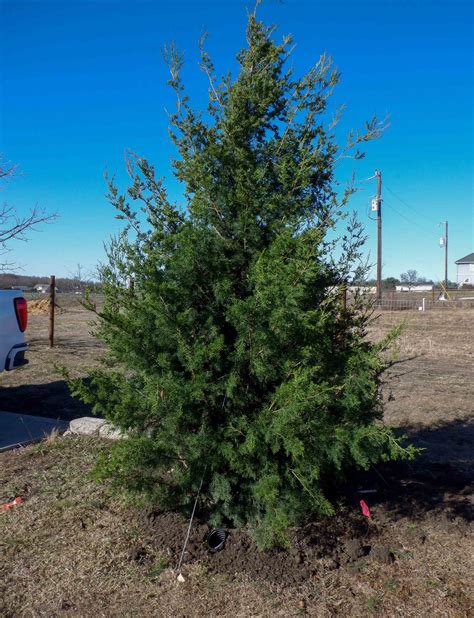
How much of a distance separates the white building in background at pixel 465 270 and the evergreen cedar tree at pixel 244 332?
6244 cm

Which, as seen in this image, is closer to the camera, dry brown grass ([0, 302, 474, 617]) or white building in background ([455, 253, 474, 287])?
dry brown grass ([0, 302, 474, 617])

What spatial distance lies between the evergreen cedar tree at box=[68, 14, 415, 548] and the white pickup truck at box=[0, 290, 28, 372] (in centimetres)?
323

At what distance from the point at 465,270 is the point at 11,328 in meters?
63.9

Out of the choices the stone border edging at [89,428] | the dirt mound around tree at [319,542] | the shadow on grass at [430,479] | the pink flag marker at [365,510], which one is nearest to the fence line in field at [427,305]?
the shadow on grass at [430,479]

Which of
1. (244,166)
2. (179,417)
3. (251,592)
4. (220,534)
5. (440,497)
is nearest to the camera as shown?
(251,592)

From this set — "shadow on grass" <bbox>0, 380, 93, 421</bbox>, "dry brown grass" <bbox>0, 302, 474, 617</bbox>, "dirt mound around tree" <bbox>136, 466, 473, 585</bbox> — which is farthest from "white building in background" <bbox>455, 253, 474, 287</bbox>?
"dry brown grass" <bbox>0, 302, 474, 617</bbox>

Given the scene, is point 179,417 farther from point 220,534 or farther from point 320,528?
point 320,528

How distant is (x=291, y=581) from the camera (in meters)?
3.00

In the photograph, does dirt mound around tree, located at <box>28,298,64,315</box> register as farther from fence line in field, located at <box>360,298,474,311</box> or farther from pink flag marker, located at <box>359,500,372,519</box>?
pink flag marker, located at <box>359,500,372,519</box>

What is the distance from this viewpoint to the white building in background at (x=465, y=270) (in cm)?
6241

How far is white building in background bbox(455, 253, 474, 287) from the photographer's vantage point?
62.4m

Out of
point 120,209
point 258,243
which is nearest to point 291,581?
point 258,243

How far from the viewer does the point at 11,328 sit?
6.59m

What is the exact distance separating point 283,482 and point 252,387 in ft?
1.90
